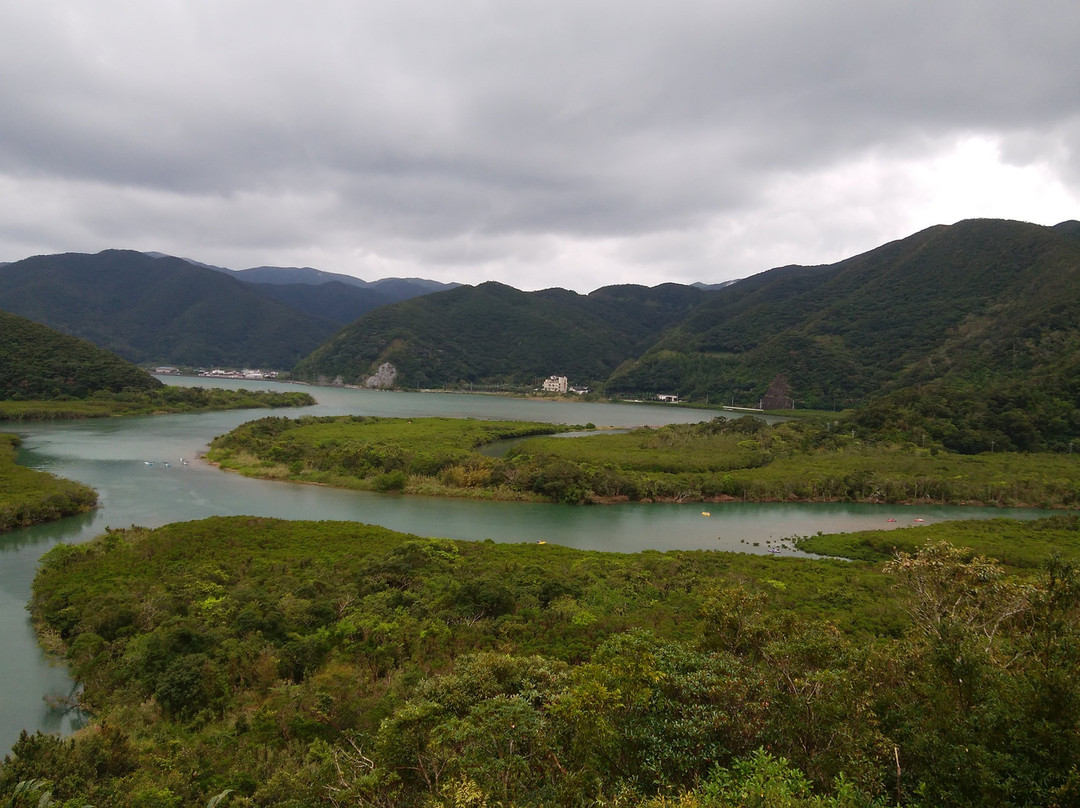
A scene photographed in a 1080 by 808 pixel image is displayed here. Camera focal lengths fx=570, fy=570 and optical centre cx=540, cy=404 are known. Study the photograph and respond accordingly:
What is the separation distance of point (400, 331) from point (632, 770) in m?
158

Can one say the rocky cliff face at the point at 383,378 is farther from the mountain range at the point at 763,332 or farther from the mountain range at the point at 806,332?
the mountain range at the point at 806,332

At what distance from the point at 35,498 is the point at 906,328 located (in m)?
124

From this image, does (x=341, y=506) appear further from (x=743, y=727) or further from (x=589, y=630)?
(x=743, y=727)

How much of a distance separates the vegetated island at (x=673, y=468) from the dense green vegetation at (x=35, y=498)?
1139cm

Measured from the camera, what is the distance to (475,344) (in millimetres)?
166375

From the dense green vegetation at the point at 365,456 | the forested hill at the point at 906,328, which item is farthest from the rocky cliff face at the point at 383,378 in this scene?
the dense green vegetation at the point at 365,456

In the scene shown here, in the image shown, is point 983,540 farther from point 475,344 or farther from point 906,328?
point 475,344

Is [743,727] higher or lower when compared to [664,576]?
higher

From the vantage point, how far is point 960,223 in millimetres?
121062

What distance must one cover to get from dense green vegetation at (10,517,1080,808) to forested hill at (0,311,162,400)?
7121 centimetres

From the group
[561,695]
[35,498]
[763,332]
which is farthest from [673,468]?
[763,332]

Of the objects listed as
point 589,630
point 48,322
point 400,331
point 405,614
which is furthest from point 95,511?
point 48,322

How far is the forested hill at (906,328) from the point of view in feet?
251

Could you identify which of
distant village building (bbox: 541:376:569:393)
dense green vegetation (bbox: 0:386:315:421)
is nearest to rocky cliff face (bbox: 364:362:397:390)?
distant village building (bbox: 541:376:569:393)
